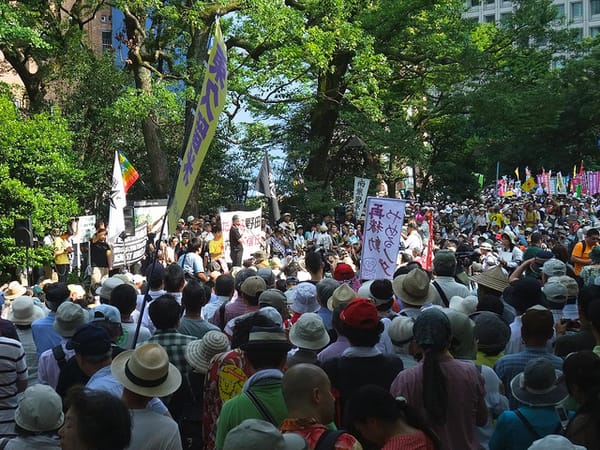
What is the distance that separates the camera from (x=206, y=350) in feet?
15.3

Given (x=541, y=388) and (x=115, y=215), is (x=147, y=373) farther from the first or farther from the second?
(x=115, y=215)

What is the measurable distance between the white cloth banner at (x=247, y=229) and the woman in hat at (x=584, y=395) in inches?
453

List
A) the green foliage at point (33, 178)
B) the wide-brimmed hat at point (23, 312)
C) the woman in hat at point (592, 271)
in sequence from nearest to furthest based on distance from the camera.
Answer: the wide-brimmed hat at point (23, 312) < the woman in hat at point (592, 271) < the green foliage at point (33, 178)

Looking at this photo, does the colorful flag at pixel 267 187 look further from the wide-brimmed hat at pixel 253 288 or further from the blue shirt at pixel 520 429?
the blue shirt at pixel 520 429

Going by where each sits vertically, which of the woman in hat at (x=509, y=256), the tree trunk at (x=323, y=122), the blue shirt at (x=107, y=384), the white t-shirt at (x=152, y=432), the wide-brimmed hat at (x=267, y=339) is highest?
the tree trunk at (x=323, y=122)

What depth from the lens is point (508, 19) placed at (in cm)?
2806

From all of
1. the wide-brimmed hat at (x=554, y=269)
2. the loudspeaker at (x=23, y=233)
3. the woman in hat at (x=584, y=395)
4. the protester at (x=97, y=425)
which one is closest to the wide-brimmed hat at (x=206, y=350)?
the protester at (x=97, y=425)

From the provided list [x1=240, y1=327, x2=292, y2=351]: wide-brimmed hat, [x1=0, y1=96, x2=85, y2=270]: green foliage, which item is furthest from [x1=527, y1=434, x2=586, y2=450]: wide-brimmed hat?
[x1=0, y1=96, x2=85, y2=270]: green foliage

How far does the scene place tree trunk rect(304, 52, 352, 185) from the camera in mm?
25391

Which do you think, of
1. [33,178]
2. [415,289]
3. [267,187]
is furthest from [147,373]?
[267,187]

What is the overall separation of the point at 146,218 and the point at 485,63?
1351 centimetres

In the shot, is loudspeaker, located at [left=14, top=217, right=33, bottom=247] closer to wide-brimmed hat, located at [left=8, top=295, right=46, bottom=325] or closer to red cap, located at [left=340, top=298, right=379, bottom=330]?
wide-brimmed hat, located at [left=8, top=295, right=46, bottom=325]

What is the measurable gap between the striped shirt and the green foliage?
40.6ft

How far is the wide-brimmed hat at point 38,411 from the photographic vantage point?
11.3 feet
